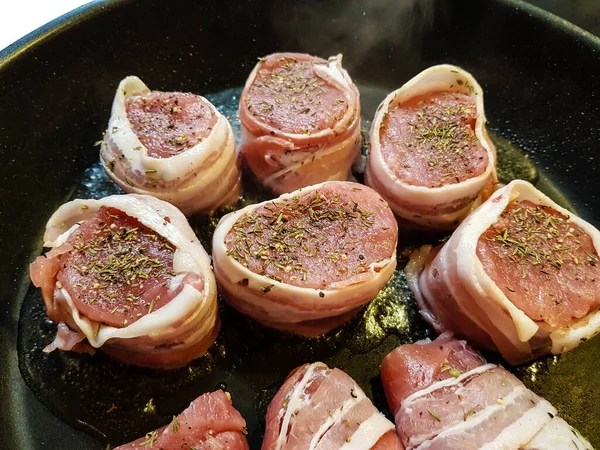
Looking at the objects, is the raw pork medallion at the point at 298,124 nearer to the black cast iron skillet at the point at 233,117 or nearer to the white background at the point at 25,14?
the black cast iron skillet at the point at 233,117

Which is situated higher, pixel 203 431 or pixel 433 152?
pixel 433 152

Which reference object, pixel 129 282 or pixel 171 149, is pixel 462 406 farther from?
pixel 171 149

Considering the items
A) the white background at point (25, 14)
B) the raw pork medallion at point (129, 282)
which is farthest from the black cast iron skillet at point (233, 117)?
the white background at point (25, 14)

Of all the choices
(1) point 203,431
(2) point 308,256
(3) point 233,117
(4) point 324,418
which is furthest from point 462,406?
(3) point 233,117

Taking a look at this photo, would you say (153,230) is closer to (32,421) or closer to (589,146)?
(32,421)

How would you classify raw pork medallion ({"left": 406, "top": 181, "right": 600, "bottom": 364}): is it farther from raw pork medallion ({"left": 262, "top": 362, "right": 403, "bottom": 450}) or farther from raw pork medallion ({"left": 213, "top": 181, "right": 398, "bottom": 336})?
raw pork medallion ({"left": 262, "top": 362, "right": 403, "bottom": 450})

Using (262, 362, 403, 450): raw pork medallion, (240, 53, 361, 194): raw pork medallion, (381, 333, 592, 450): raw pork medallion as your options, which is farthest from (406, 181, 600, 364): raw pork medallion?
(240, 53, 361, 194): raw pork medallion
